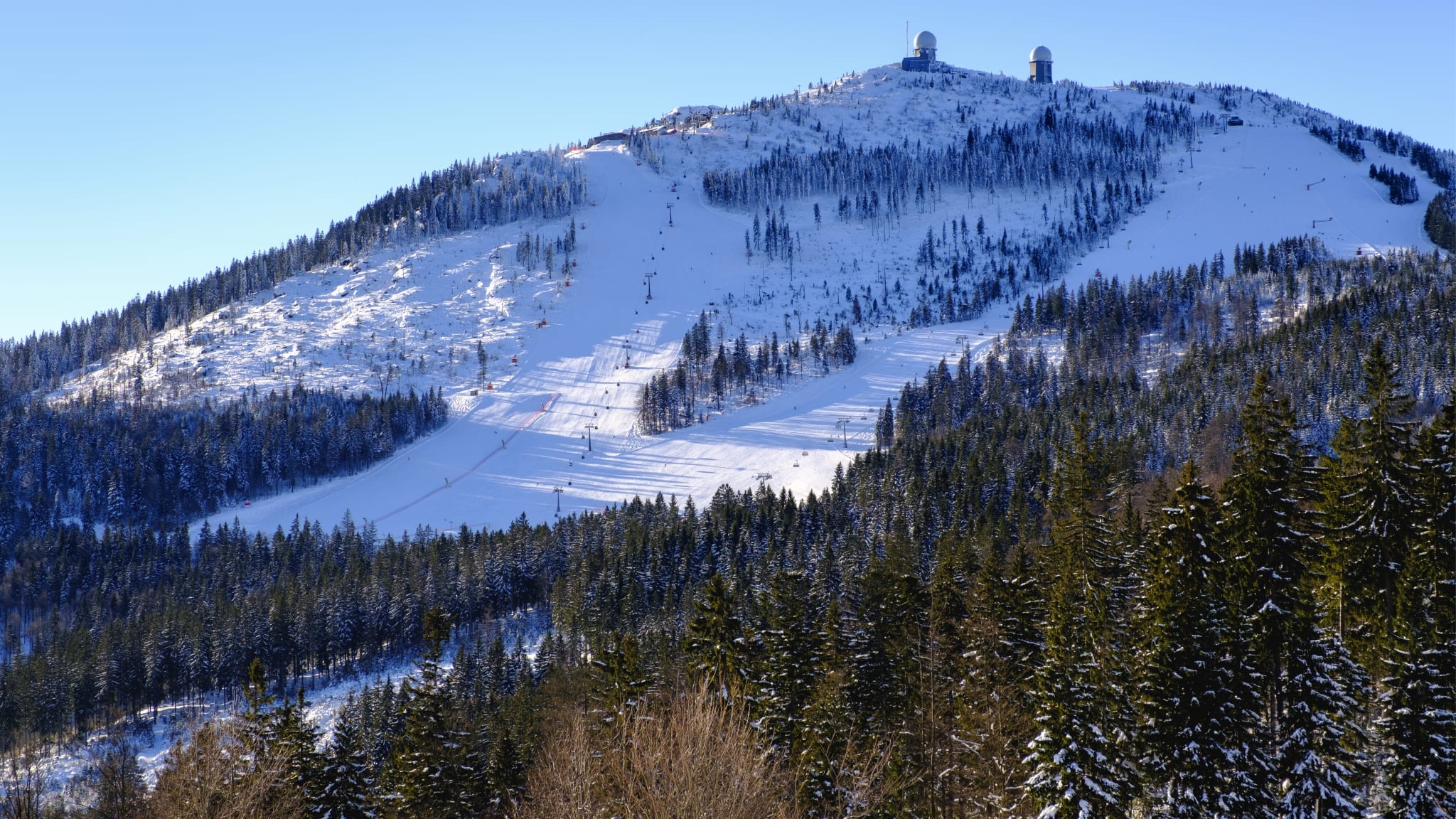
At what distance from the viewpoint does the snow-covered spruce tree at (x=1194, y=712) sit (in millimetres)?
28969

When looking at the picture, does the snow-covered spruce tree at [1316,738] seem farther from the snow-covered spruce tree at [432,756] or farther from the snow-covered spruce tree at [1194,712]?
the snow-covered spruce tree at [432,756]

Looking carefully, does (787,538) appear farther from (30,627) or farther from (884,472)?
(30,627)

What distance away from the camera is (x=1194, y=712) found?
29.3 metres

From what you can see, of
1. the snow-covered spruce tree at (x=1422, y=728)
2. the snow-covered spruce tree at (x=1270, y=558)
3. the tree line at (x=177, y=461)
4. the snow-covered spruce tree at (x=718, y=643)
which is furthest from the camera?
the tree line at (x=177, y=461)

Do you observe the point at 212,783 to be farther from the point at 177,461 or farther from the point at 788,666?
the point at 177,461

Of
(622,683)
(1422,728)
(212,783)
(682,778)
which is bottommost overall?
(622,683)

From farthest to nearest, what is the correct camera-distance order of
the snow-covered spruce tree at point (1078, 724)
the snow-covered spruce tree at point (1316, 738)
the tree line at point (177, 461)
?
1. the tree line at point (177, 461)
2. the snow-covered spruce tree at point (1316, 738)
3. the snow-covered spruce tree at point (1078, 724)

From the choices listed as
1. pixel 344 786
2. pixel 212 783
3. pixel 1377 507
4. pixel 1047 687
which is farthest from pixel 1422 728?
pixel 344 786

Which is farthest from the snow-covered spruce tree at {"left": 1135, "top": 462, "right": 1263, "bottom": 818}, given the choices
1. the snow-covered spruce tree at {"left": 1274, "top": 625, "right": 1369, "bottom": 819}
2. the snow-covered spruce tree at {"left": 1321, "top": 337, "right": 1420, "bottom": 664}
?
the snow-covered spruce tree at {"left": 1321, "top": 337, "right": 1420, "bottom": 664}

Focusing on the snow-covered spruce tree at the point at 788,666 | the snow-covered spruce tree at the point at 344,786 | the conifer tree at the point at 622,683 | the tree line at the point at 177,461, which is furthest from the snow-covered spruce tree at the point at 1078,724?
the tree line at the point at 177,461

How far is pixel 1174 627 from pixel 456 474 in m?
155

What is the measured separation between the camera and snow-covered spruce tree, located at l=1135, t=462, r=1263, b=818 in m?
29.0

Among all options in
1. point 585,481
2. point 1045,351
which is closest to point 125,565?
point 585,481

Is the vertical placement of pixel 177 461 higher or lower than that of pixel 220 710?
higher
